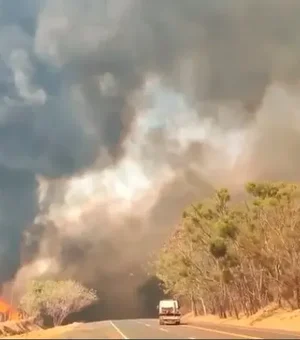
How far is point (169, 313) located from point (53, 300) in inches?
3267

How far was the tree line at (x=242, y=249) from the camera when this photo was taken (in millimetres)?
64562

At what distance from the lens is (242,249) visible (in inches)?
2840

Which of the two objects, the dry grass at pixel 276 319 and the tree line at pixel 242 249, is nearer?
the dry grass at pixel 276 319

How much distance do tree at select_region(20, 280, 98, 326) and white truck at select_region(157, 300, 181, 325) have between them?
80.4m

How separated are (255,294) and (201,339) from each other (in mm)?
57621

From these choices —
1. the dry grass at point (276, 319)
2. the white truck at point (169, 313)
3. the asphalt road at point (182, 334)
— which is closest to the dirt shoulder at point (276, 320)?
the dry grass at point (276, 319)

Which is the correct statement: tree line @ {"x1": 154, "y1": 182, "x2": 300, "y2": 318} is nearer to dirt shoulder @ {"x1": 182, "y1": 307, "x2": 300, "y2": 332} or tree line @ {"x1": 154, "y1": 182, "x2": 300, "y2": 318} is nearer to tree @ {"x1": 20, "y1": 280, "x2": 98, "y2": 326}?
dirt shoulder @ {"x1": 182, "y1": 307, "x2": 300, "y2": 332}

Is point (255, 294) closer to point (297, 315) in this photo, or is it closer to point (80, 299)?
point (297, 315)

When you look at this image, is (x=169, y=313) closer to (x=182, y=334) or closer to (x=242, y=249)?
(x=242, y=249)

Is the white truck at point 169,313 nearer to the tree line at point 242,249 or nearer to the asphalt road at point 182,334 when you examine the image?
the tree line at point 242,249

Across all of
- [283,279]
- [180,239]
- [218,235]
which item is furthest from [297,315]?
[180,239]

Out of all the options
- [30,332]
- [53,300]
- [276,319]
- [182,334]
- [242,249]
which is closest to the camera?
[182,334]

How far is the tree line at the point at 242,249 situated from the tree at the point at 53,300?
47515 millimetres

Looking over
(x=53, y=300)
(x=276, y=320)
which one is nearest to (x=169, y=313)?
(x=276, y=320)
